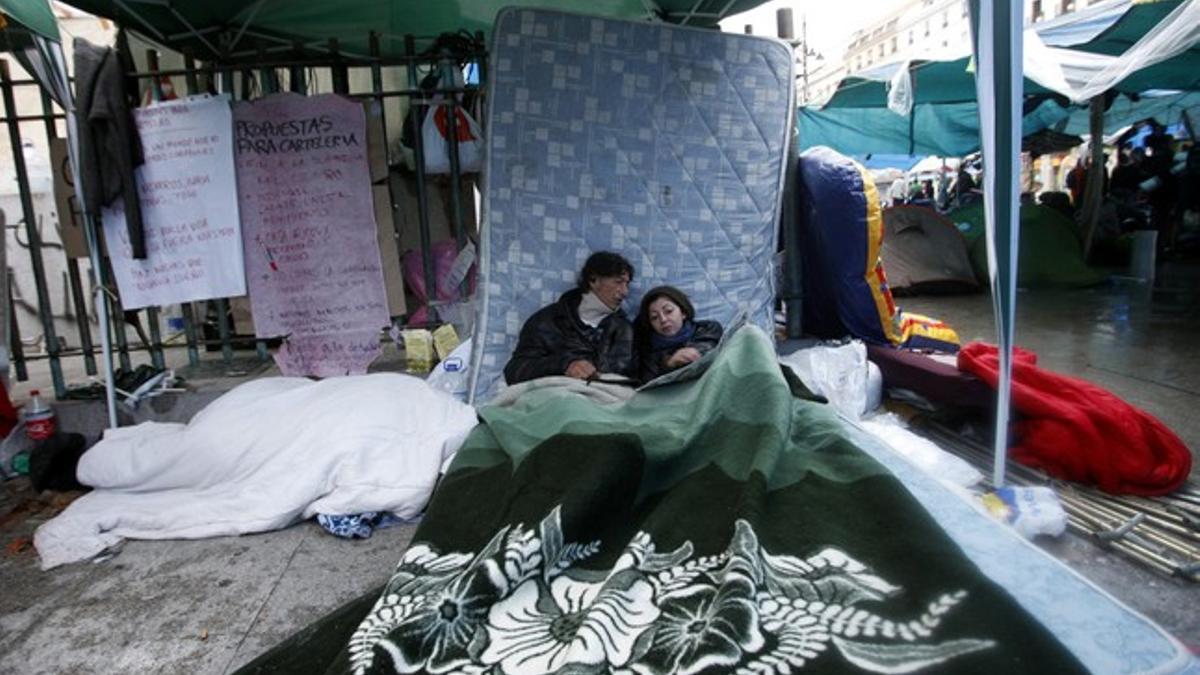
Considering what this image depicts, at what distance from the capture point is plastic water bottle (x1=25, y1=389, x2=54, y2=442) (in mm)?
3072

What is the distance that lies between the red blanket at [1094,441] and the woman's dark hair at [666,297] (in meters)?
1.35

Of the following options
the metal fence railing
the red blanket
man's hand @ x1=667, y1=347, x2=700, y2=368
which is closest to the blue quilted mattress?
the metal fence railing

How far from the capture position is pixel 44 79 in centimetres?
282

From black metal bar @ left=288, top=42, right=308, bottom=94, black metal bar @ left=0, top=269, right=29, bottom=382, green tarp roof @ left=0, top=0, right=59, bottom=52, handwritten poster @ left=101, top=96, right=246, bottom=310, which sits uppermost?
black metal bar @ left=288, top=42, right=308, bottom=94

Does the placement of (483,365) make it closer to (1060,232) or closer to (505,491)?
(505,491)

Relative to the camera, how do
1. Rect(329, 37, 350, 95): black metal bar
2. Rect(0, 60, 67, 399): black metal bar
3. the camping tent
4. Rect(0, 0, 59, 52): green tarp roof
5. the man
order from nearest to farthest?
Rect(0, 0, 59, 52): green tarp roof < the man < Rect(0, 60, 67, 399): black metal bar < Rect(329, 37, 350, 95): black metal bar < the camping tent

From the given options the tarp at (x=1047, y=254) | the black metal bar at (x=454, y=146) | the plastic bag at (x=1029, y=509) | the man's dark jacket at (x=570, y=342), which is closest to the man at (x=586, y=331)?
the man's dark jacket at (x=570, y=342)

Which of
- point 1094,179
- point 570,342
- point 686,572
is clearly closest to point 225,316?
point 570,342

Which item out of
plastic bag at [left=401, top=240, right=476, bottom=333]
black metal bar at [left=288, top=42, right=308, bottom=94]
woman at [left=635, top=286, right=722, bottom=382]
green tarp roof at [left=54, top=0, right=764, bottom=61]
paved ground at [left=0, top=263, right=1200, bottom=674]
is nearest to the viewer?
paved ground at [left=0, top=263, right=1200, bottom=674]

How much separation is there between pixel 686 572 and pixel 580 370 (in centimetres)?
163

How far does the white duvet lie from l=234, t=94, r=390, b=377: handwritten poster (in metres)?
0.80

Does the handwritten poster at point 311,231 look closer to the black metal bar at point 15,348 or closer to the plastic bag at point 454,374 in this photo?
the plastic bag at point 454,374

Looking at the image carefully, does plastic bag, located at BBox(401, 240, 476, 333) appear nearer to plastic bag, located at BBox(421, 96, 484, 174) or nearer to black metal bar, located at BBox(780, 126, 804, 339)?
plastic bag, located at BBox(421, 96, 484, 174)

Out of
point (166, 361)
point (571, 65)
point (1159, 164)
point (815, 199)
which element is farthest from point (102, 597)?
point (1159, 164)
